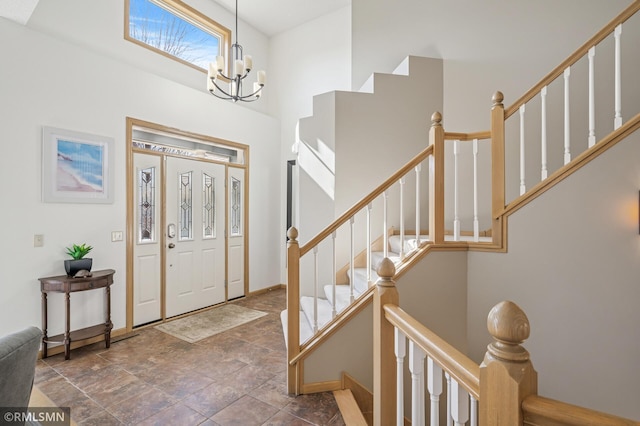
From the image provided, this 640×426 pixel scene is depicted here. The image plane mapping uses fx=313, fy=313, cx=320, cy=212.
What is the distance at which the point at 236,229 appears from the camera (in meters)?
5.00

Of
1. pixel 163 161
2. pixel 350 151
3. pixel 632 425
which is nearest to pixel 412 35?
pixel 350 151

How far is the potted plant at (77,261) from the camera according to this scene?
9.85 ft

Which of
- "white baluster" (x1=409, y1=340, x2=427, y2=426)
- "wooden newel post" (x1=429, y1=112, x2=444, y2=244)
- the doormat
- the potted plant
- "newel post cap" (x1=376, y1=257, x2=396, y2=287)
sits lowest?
the doormat

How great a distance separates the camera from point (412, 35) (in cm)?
391

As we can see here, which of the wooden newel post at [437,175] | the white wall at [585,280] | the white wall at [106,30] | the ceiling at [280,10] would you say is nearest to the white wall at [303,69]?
the ceiling at [280,10]

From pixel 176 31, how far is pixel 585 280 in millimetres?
5346

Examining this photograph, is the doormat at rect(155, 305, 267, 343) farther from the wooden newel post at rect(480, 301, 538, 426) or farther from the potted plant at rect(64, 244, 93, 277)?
the wooden newel post at rect(480, 301, 538, 426)

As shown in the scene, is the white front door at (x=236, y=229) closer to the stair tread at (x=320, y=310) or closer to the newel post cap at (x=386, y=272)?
the stair tread at (x=320, y=310)

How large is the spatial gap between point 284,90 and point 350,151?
8.53ft

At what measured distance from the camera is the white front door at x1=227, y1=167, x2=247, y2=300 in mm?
4855

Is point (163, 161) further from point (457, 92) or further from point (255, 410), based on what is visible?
point (457, 92)

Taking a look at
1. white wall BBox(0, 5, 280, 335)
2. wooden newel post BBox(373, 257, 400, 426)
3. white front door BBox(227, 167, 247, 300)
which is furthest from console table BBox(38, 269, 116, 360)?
wooden newel post BBox(373, 257, 400, 426)

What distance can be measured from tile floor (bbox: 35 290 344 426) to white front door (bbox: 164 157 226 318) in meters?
0.78

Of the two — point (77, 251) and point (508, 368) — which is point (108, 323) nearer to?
Answer: point (77, 251)
